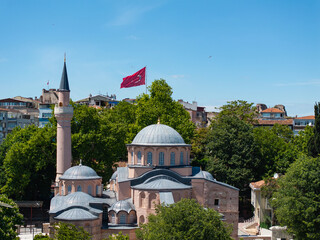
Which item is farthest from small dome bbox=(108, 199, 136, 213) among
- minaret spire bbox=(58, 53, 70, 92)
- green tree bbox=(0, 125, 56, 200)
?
green tree bbox=(0, 125, 56, 200)

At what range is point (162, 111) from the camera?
4572 centimetres

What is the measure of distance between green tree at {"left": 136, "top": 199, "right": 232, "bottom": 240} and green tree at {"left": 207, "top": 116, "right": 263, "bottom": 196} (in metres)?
17.4

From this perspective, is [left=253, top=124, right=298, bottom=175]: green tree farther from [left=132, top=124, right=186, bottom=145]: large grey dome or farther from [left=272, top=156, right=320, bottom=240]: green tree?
[left=132, top=124, right=186, bottom=145]: large grey dome

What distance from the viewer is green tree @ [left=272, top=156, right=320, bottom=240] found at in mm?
27969

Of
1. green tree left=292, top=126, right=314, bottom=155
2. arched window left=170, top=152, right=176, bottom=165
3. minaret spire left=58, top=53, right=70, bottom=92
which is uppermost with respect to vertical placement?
minaret spire left=58, top=53, right=70, bottom=92

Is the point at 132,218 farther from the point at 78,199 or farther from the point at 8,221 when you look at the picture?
the point at 8,221

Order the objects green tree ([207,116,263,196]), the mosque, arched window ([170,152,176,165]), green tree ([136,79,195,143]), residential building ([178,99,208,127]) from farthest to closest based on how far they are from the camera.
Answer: residential building ([178,99,208,127]) → green tree ([136,79,195,143]) → green tree ([207,116,263,196]) → arched window ([170,152,176,165]) → the mosque

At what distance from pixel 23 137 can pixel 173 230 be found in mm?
24966

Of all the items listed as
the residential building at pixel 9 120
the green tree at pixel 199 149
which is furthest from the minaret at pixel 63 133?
the residential building at pixel 9 120

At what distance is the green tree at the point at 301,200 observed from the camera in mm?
27969

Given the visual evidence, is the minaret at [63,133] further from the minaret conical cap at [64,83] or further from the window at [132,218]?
the window at [132,218]

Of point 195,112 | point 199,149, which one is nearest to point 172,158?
point 199,149

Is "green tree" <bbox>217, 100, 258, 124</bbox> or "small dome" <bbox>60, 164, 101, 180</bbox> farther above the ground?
"green tree" <bbox>217, 100, 258, 124</bbox>

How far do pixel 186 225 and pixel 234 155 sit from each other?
19546 millimetres
